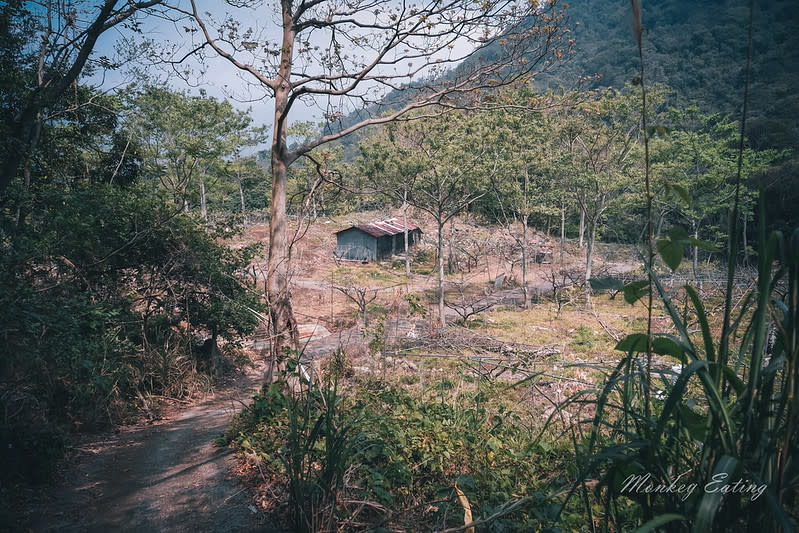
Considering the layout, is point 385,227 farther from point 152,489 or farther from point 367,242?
point 152,489

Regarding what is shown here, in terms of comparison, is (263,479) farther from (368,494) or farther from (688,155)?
(688,155)

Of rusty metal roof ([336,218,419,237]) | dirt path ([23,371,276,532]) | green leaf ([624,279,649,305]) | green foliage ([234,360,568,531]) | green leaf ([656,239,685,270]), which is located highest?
rusty metal roof ([336,218,419,237])

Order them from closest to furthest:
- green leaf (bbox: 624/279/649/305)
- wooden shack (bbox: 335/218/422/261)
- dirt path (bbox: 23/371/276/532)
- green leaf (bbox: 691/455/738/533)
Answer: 1. green leaf (bbox: 691/455/738/533)
2. green leaf (bbox: 624/279/649/305)
3. dirt path (bbox: 23/371/276/532)
4. wooden shack (bbox: 335/218/422/261)

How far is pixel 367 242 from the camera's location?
34.9 meters

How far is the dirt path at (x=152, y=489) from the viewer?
3404mm

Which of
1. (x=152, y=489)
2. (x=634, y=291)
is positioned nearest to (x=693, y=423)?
(x=634, y=291)

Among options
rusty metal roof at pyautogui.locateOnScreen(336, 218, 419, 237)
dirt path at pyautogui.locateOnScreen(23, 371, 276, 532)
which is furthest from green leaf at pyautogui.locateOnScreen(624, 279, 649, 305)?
rusty metal roof at pyautogui.locateOnScreen(336, 218, 419, 237)

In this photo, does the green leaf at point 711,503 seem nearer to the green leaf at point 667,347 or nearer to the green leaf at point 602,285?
the green leaf at point 667,347

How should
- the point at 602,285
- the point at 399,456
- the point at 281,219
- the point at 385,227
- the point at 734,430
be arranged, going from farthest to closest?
1. the point at 385,227
2. the point at 281,219
3. the point at 399,456
4. the point at 602,285
5. the point at 734,430

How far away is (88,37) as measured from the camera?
5754mm

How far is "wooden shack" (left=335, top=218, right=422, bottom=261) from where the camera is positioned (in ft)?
114

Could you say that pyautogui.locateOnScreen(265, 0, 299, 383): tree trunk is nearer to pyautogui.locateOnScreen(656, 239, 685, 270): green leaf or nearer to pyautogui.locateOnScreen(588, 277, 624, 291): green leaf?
pyautogui.locateOnScreen(588, 277, 624, 291): green leaf

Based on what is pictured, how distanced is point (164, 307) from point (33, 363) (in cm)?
333

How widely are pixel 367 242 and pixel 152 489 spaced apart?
102ft
